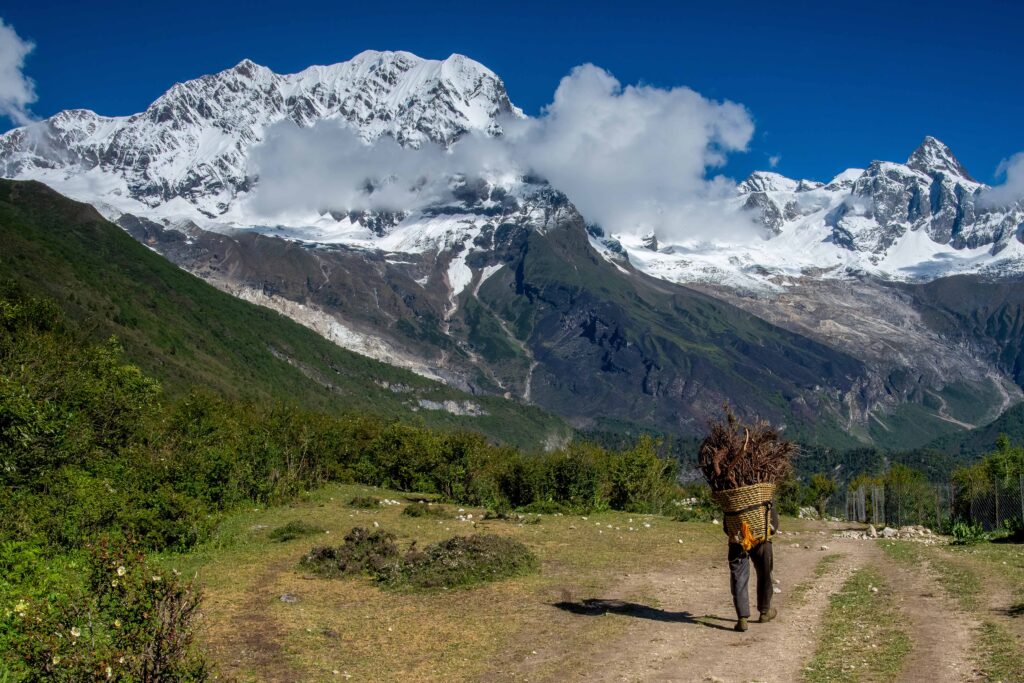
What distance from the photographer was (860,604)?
64.4 feet

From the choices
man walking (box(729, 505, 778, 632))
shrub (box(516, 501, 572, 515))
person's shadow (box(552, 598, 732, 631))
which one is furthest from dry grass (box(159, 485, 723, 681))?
shrub (box(516, 501, 572, 515))

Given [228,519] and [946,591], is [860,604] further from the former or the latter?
[228,519]

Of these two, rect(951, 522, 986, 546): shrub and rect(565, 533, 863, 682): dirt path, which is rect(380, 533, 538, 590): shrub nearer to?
rect(565, 533, 863, 682): dirt path

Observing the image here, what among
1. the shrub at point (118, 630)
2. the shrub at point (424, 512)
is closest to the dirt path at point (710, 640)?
the shrub at point (118, 630)

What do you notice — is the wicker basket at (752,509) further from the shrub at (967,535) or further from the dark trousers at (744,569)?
the shrub at (967,535)

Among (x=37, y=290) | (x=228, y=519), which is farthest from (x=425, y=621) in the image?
(x=37, y=290)

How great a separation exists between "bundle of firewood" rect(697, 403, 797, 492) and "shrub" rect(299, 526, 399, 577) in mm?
10567

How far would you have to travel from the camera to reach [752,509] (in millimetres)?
17219

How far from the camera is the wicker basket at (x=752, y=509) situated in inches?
677

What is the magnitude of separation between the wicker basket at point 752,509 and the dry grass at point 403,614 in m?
3.41

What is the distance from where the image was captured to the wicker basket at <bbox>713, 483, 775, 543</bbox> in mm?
17203

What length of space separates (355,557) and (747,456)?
42.1ft

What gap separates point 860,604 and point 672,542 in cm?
1330

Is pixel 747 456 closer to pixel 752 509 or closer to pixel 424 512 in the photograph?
pixel 752 509
